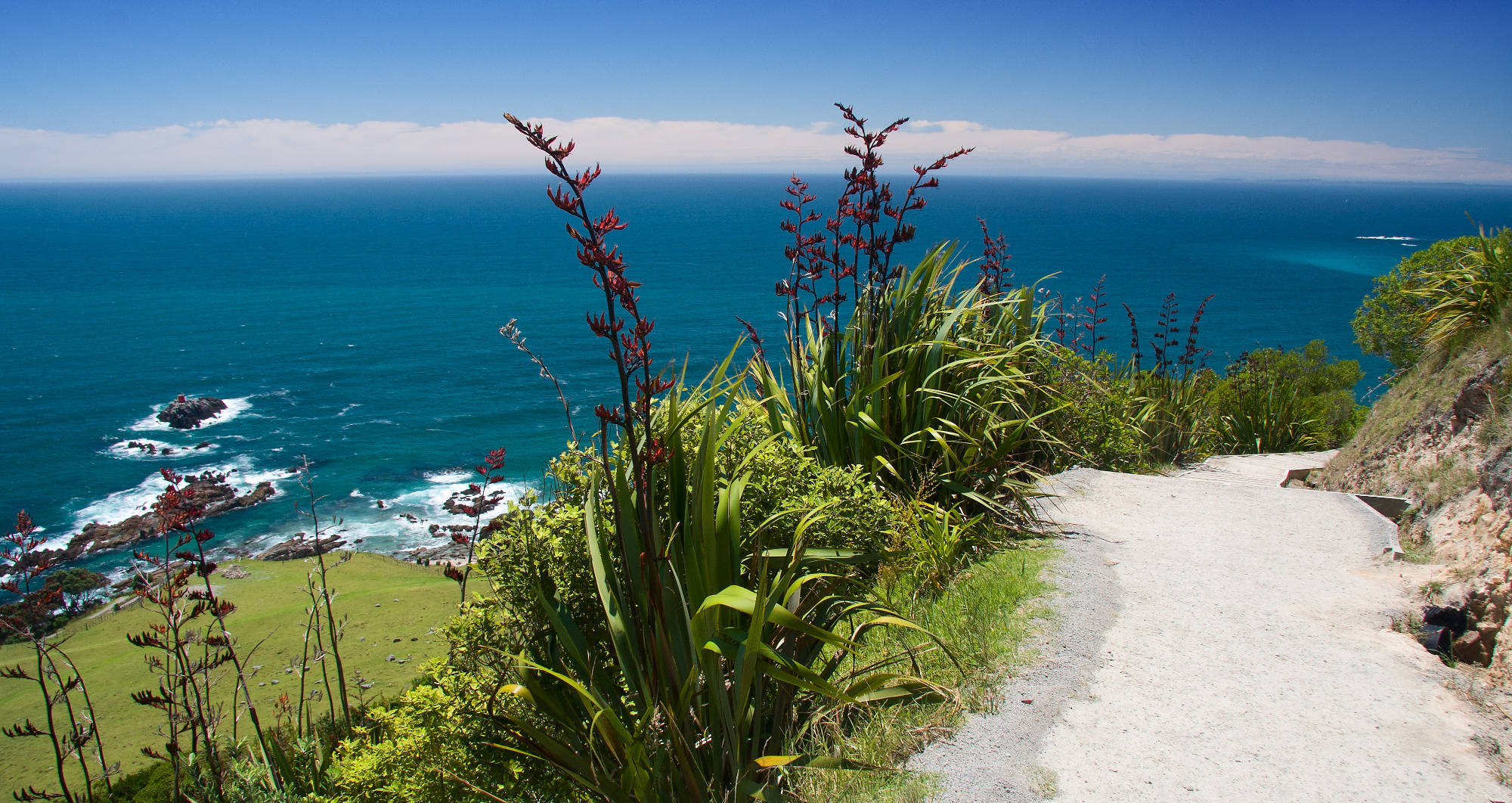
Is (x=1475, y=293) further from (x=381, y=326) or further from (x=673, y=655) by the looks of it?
(x=381, y=326)

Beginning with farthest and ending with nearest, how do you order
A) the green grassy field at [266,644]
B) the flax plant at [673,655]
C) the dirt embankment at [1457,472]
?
the green grassy field at [266,644], the dirt embankment at [1457,472], the flax plant at [673,655]

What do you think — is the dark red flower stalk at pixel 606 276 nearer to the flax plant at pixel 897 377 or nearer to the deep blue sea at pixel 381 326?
the flax plant at pixel 897 377

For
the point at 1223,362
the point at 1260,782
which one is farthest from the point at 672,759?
the point at 1223,362

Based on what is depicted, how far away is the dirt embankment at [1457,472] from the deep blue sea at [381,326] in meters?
5.57

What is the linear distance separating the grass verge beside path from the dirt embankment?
190cm

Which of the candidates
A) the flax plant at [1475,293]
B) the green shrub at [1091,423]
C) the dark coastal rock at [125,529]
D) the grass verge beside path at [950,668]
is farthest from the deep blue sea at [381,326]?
the grass verge beside path at [950,668]

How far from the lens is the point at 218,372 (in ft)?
178

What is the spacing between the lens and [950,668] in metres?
3.62

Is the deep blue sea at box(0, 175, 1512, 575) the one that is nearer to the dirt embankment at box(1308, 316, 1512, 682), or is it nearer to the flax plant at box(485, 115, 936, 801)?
the dirt embankment at box(1308, 316, 1512, 682)

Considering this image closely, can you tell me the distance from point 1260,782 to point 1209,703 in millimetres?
528

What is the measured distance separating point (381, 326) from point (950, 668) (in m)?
73.3

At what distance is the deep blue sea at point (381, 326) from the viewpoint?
37.1m

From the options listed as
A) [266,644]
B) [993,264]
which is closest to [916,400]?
[993,264]

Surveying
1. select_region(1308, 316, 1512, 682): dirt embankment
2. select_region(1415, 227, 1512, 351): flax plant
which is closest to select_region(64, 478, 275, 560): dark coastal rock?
select_region(1308, 316, 1512, 682): dirt embankment
